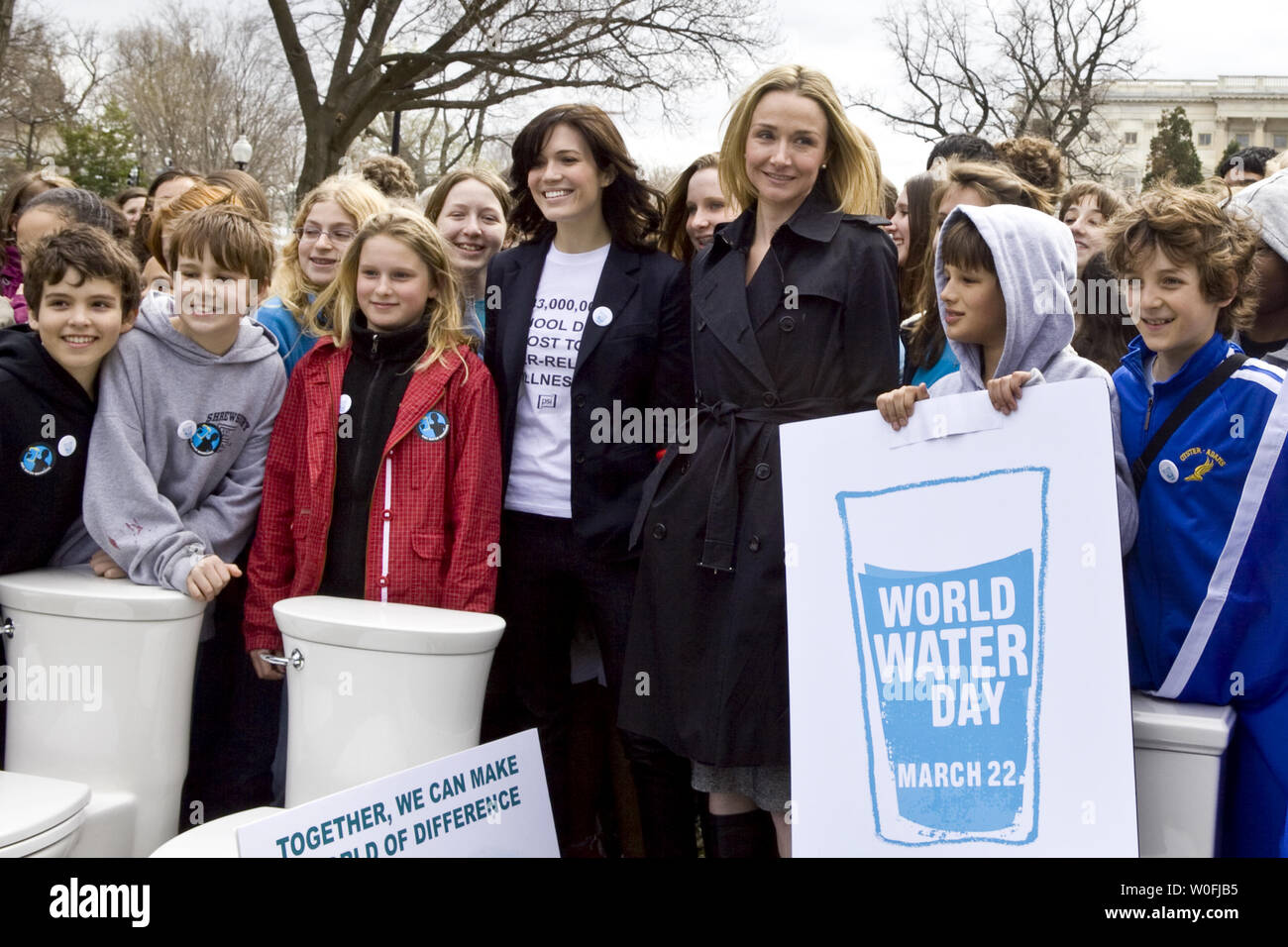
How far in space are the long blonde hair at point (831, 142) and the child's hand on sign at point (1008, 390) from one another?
743 millimetres

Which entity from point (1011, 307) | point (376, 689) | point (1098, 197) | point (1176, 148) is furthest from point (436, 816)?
point (1176, 148)

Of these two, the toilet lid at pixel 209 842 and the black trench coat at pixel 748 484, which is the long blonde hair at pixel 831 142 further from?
the toilet lid at pixel 209 842

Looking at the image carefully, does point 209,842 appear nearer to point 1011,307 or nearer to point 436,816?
point 436,816

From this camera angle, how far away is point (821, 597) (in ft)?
7.75

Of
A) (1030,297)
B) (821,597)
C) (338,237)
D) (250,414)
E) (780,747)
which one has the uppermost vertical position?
(338,237)

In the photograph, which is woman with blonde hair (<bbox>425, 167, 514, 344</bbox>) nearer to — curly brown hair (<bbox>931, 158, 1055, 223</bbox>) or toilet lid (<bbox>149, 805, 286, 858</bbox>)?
curly brown hair (<bbox>931, 158, 1055, 223</bbox>)

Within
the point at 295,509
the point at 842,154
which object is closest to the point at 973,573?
the point at 842,154

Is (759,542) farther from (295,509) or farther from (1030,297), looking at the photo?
(295,509)

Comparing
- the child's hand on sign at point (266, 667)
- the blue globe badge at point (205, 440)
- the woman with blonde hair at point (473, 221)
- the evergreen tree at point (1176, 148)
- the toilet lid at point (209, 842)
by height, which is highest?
the evergreen tree at point (1176, 148)

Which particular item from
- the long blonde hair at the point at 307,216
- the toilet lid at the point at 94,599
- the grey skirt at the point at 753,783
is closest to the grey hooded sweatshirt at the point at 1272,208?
the grey skirt at the point at 753,783

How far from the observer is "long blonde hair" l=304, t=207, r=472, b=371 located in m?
3.15

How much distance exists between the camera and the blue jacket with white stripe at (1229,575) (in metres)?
2.13

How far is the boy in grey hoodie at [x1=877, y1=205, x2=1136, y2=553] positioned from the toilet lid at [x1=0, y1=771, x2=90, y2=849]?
1.97 meters

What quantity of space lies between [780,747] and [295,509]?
1.52m
